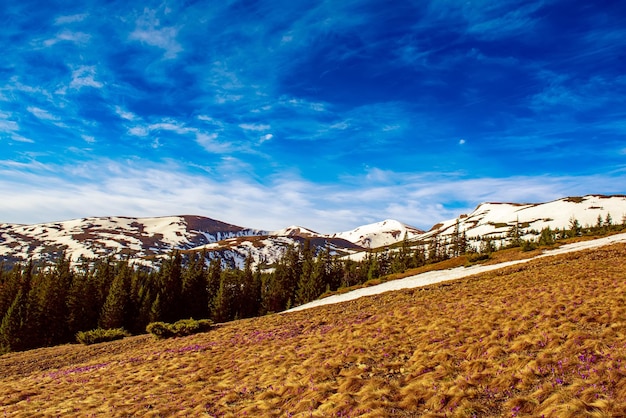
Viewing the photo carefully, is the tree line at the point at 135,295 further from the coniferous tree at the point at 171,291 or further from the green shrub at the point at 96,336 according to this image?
the green shrub at the point at 96,336

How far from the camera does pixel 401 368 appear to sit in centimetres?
1275

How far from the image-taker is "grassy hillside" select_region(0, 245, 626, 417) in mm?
9492

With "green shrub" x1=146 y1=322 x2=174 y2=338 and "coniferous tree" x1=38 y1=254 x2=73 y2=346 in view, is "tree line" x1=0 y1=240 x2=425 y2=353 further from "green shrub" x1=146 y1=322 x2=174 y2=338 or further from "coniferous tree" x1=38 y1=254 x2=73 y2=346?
"green shrub" x1=146 y1=322 x2=174 y2=338

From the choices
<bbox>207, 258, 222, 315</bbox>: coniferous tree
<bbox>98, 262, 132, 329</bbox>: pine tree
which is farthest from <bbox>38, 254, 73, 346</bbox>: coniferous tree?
<bbox>207, 258, 222, 315</bbox>: coniferous tree

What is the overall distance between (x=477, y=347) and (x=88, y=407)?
15.2 m

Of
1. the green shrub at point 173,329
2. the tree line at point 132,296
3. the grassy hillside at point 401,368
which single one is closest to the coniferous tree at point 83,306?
the tree line at point 132,296

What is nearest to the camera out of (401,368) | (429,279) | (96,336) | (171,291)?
(401,368)

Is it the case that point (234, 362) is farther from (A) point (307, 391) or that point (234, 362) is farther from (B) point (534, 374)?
(B) point (534, 374)

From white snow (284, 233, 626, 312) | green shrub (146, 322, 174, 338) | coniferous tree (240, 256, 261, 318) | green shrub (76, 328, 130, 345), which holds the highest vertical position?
white snow (284, 233, 626, 312)

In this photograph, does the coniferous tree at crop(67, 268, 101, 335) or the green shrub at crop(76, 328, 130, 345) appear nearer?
the green shrub at crop(76, 328, 130, 345)

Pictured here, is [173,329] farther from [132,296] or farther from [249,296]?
[249,296]

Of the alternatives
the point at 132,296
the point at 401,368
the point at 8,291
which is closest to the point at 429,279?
the point at 401,368

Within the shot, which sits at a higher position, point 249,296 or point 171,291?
point 171,291

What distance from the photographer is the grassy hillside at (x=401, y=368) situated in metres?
9.49
